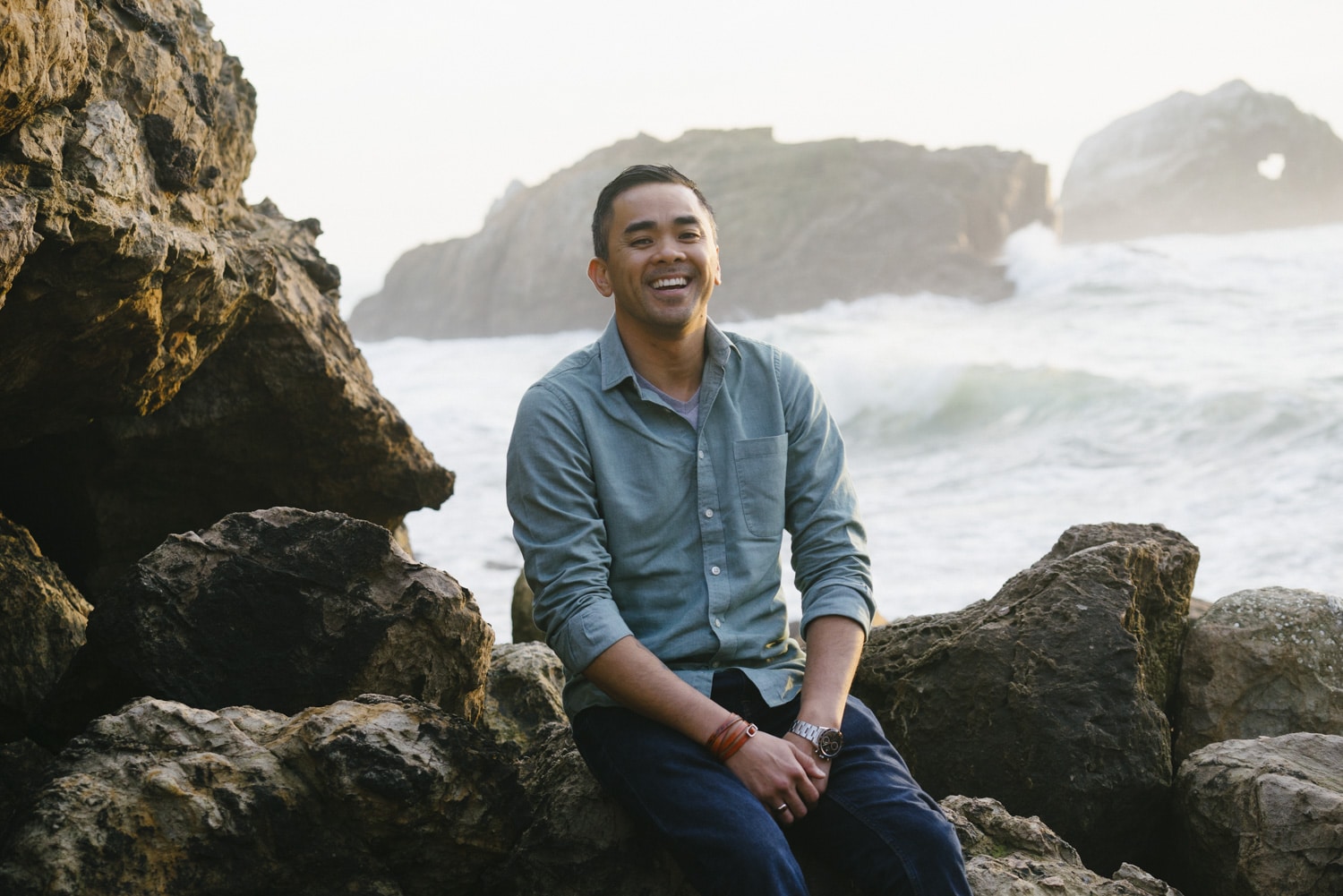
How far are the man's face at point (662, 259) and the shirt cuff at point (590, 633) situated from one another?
2.29 ft

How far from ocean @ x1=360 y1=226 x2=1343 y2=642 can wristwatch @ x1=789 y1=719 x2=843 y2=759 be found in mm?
5184

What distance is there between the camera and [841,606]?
262 cm

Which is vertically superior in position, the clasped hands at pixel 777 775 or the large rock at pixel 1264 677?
the clasped hands at pixel 777 775

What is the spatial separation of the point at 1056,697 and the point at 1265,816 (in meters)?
0.61

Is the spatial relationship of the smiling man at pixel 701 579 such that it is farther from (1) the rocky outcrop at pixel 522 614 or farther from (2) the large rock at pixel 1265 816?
(1) the rocky outcrop at pixel 522 614

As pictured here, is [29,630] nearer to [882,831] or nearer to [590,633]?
[590,633]

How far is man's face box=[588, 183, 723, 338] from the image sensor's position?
8.89ft

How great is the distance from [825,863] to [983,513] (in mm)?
10733

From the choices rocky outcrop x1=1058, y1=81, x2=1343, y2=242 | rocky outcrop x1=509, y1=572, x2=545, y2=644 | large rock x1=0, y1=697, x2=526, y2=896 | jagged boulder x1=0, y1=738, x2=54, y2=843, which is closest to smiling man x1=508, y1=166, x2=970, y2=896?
large rock x1=0, y1=697, x2=526, y2=896

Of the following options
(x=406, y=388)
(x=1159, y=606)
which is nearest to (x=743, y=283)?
(x=406, y=388)

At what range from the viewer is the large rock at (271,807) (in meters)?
1.94

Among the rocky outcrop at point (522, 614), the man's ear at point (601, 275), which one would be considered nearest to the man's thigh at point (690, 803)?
the man's ear at point (601, 275)

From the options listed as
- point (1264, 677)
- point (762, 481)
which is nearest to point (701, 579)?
point (762, 481)

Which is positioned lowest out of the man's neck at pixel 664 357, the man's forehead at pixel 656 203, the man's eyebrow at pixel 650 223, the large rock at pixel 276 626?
the large rock at pixel 276 626
